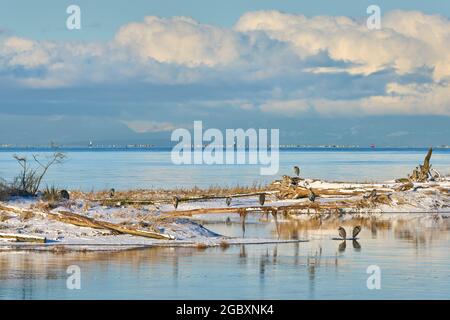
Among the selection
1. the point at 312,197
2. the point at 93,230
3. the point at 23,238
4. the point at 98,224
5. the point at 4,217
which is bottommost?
the point at 23,238

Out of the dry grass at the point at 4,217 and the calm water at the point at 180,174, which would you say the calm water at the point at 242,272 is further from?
the calm water at the point at 180,174

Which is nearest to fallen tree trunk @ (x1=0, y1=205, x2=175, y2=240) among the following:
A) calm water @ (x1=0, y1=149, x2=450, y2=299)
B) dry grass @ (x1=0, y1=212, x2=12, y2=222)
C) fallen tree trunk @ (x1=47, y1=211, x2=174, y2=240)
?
fallen tree trunk @ (x1=47, y1=211, x2=174, y2=240)

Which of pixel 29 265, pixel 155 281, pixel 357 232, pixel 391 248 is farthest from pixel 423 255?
pixel 29 265

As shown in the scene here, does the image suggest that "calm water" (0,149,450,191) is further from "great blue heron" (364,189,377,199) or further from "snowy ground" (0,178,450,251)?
"snowy ground" (0,178,450,251)

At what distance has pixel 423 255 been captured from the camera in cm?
2203

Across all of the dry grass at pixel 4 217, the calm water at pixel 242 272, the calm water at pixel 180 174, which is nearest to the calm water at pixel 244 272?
the calm water at pixel 242 272

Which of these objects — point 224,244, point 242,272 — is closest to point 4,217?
point 224,244

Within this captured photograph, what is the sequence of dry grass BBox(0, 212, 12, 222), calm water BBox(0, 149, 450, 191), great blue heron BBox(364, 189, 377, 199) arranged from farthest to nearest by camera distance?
calm water BBox(0, 149, 450, 191) < great blue heron BBox(364, 189, 377, 199) < dry grass BBox(0, 212, 12, 222)

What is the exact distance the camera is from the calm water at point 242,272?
16.3 metres

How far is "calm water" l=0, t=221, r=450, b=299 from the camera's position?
53.6 ft

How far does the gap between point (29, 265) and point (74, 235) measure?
159 inches

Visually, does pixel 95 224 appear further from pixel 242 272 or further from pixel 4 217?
pixel 242 272

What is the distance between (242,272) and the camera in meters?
18.7
